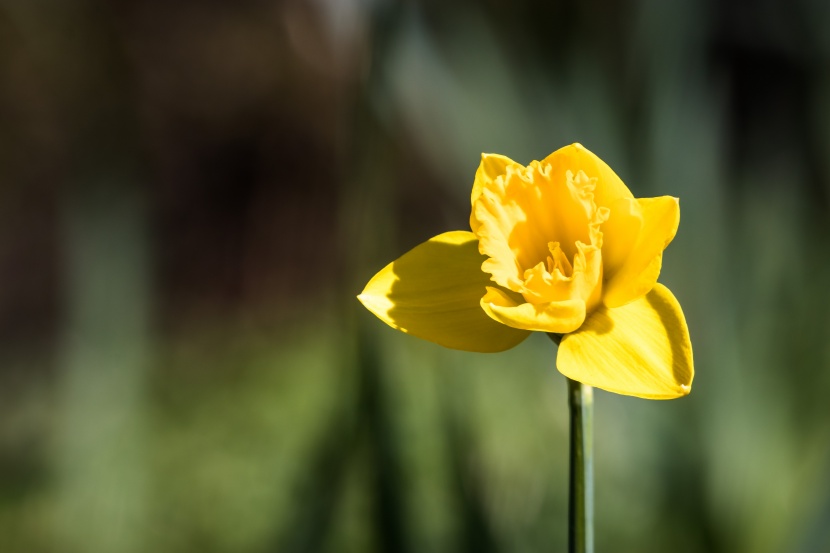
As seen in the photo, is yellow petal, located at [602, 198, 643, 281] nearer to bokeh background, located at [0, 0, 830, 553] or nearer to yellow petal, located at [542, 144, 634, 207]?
yellow petal, located at [542, 144, 634, 207]

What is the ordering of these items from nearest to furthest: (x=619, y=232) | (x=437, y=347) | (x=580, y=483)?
(x=580, y=483), (x=619, y=232), (x=437, y=347)

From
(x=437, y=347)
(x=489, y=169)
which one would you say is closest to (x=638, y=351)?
(x=489, y=169)

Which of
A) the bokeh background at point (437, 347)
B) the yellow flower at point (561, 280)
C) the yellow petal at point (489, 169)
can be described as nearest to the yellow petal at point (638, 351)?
the yellow flower at point (561, 280)

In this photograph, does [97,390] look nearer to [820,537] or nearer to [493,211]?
[493,211]

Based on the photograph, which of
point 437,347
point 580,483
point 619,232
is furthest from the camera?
point 437,347

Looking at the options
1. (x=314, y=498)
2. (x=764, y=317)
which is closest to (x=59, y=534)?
(x=314, y=498)

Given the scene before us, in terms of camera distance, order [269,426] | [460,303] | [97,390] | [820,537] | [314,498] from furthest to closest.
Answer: [269,426] → [97,390] → [314,498] → [820,537] → [460,303]

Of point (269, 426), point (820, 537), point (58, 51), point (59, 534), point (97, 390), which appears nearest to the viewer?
point (820, 537)

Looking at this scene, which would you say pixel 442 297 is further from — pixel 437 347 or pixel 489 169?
pixel 437 347
